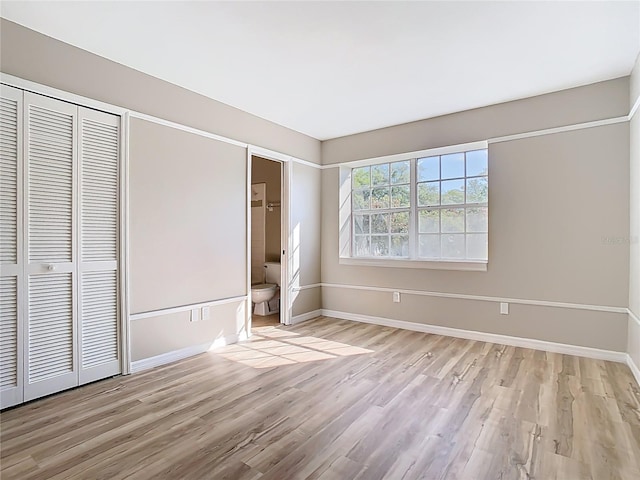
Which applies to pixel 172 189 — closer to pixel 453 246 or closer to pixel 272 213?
pixel 272 213

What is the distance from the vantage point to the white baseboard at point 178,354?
3037mm

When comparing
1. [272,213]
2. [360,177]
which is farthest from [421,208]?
[272,213]

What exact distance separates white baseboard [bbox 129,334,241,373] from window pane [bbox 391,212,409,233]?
2448 millimetres

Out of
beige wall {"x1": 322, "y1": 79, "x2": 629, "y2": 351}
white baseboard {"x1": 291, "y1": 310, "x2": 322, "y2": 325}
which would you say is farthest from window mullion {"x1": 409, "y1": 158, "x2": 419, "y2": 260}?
white baseboard {"x1": 291, "y1": 310, "x2": 322, "y2": 325}

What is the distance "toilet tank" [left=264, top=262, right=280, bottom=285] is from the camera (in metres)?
5.54

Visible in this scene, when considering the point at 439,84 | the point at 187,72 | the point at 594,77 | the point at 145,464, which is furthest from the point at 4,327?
the point at 594,77

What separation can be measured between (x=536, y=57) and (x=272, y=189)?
404 centimetres

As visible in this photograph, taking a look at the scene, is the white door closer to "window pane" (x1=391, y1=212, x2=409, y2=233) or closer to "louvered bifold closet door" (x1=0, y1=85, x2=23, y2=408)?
"louvered bifold closet door" (x1=0, y1=85, x2=23, y2=408)

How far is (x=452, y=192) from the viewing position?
13.9ft

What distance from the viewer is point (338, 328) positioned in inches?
177

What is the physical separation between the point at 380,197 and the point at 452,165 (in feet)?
3.44

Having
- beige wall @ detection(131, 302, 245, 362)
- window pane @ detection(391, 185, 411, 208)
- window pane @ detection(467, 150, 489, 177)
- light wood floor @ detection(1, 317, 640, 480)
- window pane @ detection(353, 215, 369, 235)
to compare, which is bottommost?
light wood floor @ detection(1, 317, 640, 480)

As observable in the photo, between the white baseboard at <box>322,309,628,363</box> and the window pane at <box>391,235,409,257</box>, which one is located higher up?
the window pane at <box>391,235,409,257</box>

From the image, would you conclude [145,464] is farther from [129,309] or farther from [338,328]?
[338,328]
